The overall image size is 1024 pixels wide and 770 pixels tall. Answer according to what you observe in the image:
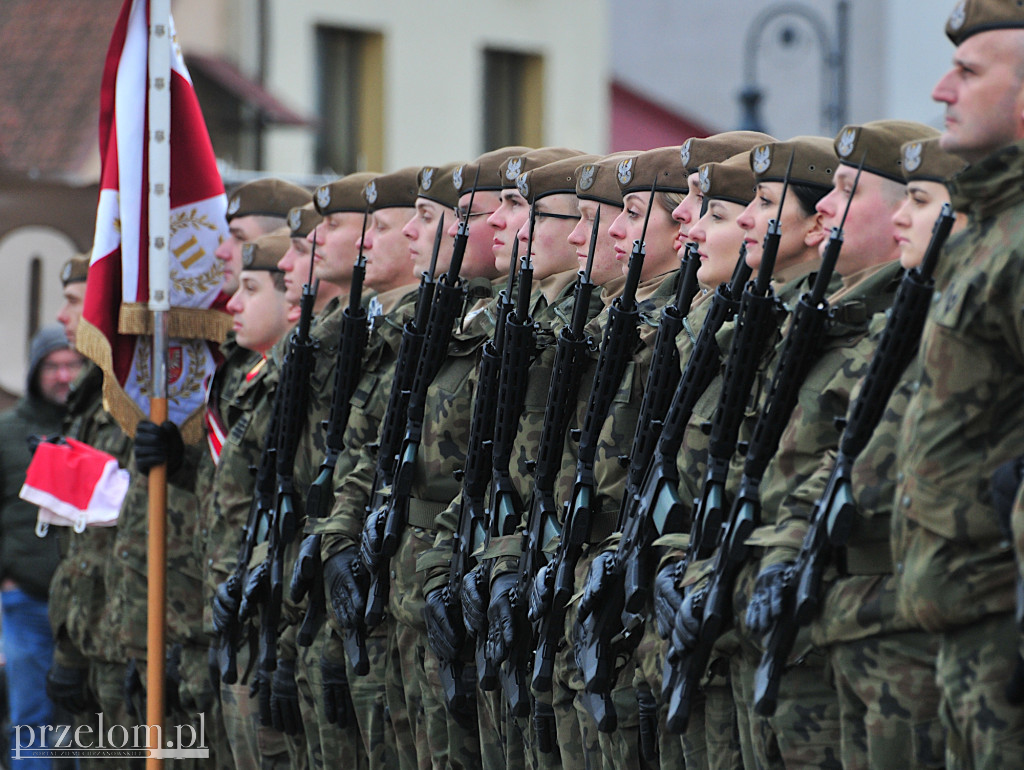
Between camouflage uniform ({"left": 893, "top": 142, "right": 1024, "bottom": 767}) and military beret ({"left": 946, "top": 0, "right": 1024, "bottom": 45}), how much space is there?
303mm

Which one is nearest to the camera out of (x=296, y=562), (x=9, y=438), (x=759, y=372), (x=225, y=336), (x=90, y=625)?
(x=759, y=372)

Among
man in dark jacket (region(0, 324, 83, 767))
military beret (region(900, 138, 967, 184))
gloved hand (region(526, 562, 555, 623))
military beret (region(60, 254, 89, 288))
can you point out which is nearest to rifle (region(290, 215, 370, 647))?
gloved hand (region(526, 562, 555, 623))

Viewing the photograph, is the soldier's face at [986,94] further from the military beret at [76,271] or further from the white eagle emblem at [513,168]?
the military beret at [76,271]

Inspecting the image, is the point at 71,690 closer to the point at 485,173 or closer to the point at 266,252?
the point at 266,252

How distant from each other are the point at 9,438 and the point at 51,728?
1406 millimetres

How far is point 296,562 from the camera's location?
5.91m

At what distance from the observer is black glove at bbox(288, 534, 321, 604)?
5848 mm

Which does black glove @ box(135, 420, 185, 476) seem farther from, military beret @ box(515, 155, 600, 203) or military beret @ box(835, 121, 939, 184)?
military beret @ box(835, 121, 939, 184)

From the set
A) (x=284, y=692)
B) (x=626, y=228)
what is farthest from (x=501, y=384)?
(x=284, y=692)

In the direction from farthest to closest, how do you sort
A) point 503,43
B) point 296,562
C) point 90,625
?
point 503,43, point 90,625, point 296,562

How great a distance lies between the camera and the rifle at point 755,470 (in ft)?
12.9

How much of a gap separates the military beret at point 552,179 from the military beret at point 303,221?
1530mm

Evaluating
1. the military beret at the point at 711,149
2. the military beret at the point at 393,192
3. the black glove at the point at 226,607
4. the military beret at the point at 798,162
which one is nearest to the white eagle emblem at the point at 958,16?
the military beret at the point at 798,162

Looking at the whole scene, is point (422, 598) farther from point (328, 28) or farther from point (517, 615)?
point (328, 28)
